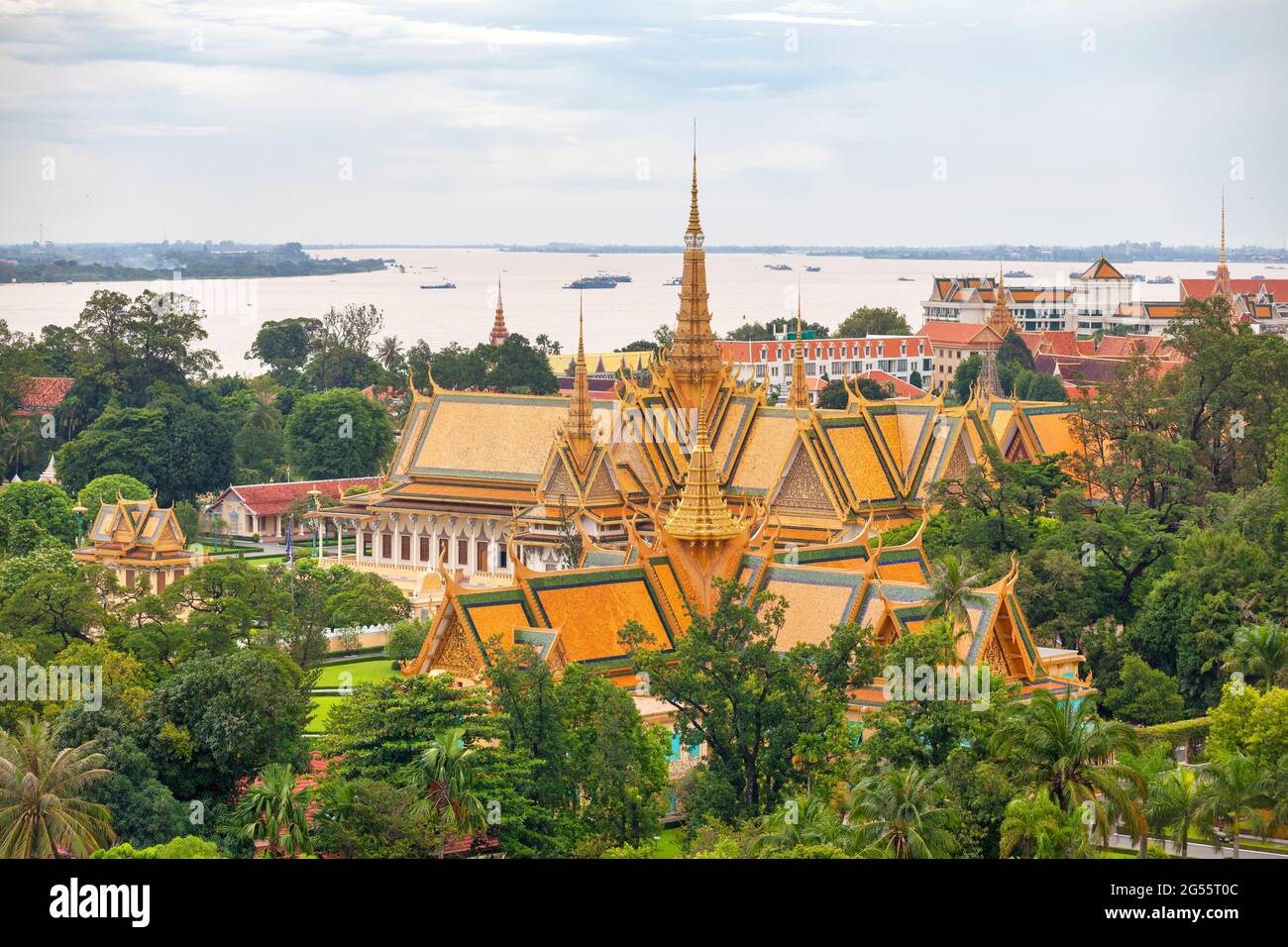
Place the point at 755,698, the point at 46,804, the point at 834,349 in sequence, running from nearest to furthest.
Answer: the point at 46,804 < the point at 755,698 < the point at 834,349

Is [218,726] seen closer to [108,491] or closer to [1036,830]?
[1036,830]

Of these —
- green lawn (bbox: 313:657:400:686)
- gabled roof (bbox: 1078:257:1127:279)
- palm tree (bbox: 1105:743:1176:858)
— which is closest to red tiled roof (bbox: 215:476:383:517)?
green lawn (bbox: 313:657:400:686)

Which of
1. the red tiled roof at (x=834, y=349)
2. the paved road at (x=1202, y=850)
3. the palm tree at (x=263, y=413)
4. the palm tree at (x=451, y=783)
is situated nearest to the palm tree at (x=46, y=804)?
the palm tree at (x=451, y=783)

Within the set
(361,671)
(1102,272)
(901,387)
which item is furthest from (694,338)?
(1102,272)

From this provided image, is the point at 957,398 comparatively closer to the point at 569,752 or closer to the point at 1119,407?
the point at 1119,407

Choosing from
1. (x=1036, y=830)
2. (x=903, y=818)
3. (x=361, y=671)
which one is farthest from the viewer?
(x=361, y=671)
